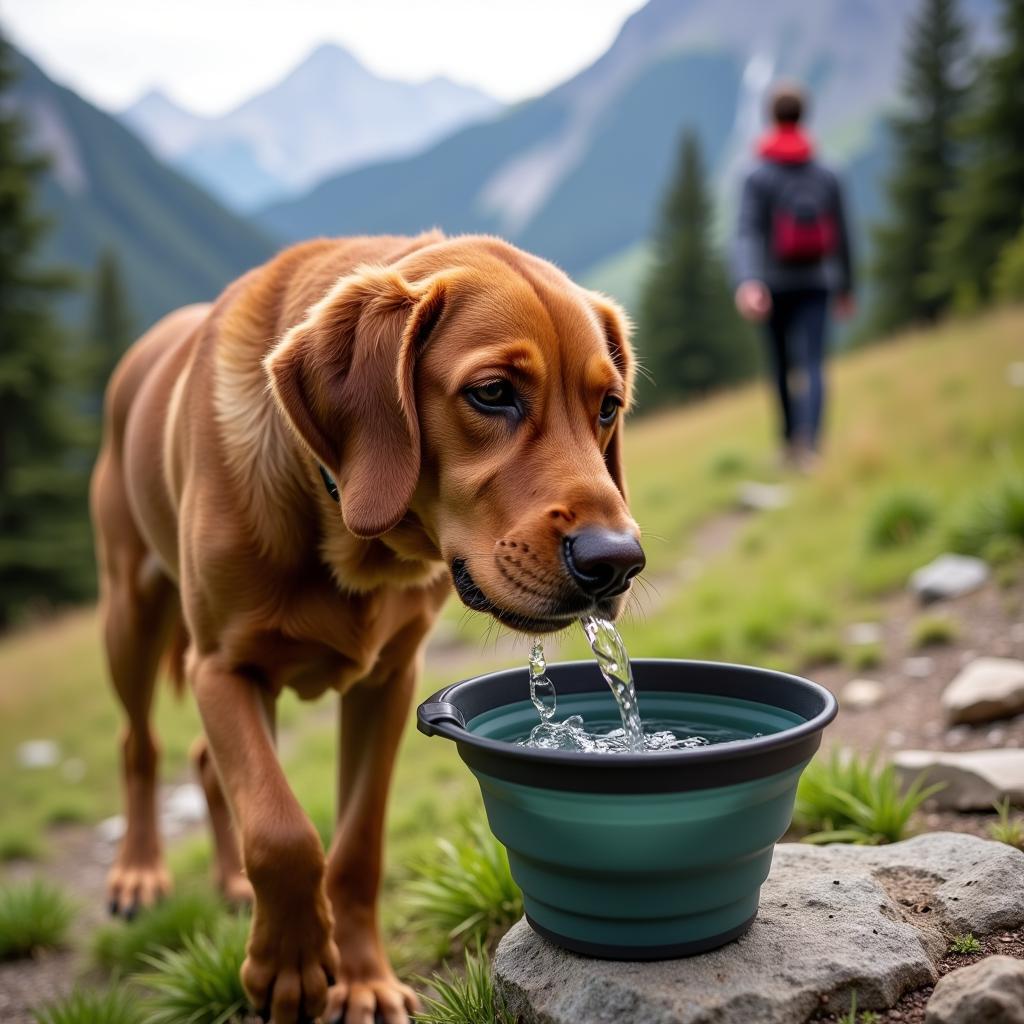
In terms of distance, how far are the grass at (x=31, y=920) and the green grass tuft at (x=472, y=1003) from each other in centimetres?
244

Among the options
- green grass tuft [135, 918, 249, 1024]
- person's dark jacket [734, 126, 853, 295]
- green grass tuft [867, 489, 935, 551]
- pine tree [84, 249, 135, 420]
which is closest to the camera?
green grass tuft [135, 918, 249, 1024]

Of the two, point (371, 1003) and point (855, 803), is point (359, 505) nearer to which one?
point (371, 1003)

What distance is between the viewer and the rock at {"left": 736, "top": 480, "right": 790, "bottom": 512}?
31.7 ft

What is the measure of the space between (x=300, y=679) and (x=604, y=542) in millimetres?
1343

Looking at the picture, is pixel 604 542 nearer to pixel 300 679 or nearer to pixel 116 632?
pixel 300 679

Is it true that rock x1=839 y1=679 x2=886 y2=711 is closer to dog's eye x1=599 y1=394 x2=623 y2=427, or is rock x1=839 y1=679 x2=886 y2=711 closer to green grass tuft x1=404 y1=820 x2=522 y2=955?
green grass tuft x1=404 y1=820 x2=522 y2=955

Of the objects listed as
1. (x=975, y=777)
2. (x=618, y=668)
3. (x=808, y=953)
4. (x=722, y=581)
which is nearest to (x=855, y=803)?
(x=975, y=777)

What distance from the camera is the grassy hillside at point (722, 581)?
605cm

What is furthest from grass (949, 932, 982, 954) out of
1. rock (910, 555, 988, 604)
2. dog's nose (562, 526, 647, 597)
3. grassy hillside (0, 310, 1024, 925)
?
rock (910, 555, 988, 604)

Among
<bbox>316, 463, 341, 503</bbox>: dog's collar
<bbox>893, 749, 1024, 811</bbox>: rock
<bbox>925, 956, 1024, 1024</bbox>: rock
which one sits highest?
<bbox>316, 463, 341, 503</bbox>: dog's collar

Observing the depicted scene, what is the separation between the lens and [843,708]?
4930 mm

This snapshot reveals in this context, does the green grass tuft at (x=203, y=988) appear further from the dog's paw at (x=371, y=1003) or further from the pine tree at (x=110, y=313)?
the pine tree at (x=110, y=313)

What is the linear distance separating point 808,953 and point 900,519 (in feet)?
17.7

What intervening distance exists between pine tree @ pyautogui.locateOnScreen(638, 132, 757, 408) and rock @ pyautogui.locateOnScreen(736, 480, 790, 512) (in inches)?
969
